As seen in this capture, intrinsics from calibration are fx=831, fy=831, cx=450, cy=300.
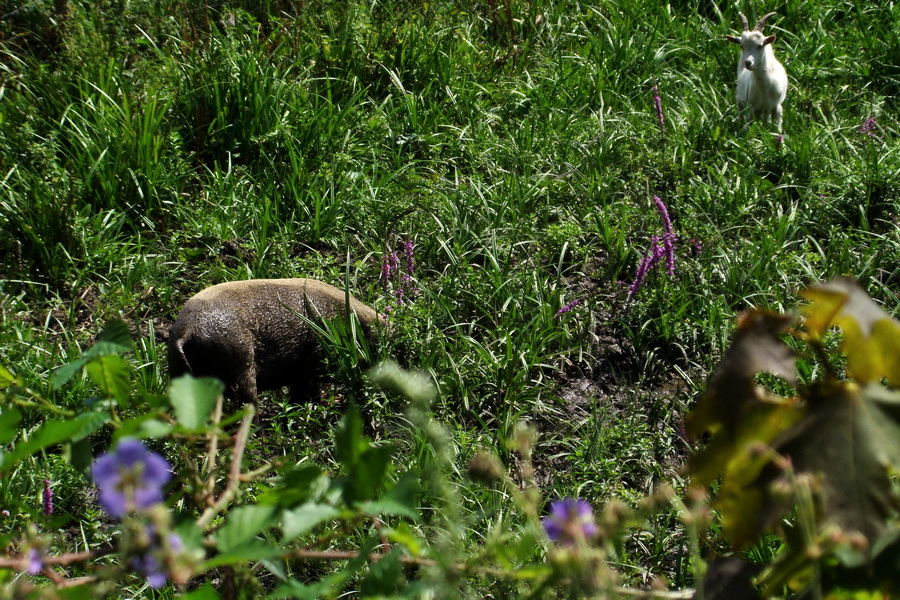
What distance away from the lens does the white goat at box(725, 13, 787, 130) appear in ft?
15.9

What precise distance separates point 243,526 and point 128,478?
208 millimetres

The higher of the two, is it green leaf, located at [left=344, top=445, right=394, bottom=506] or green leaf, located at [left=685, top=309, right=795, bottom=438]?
green leaf, located at [left=685, top=309, right=795, bottom=438]

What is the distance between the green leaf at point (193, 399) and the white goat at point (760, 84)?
14.9 feet

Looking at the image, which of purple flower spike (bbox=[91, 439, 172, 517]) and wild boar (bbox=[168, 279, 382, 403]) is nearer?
purple flower spike (bbox=[91, 439, 172, 517])

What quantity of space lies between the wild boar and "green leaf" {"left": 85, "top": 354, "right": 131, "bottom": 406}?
80.4 inches

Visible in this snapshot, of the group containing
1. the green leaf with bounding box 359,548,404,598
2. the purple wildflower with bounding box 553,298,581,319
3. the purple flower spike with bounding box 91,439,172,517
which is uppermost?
the purple flower spike with bounding box 91,439,172,517

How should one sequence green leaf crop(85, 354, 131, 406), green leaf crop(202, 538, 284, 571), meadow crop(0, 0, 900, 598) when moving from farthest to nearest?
meadow crop(0, 0, 900, 598)
green leaf crop(85, 354, 131, 406)
green leaf crop(202, 538, 284, 571)

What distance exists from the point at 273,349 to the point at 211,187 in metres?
1.51

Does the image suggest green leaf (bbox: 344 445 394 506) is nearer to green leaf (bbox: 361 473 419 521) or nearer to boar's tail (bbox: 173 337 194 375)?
green leaf (bbox: 361 473 419 521)

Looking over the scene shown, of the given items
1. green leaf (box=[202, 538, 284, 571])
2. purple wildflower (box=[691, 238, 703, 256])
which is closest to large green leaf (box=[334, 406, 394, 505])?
green leaf (box=[202, 538, 284, 571])

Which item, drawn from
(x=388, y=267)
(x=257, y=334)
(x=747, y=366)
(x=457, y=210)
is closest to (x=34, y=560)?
(x=747, y=366)

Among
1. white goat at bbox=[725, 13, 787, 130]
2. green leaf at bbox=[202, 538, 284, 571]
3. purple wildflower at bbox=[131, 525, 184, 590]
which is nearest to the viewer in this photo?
purple wildflower at bbox=[131, 525, 184, 590]

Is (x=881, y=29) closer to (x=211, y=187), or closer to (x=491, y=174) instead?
(x=491, y=174)

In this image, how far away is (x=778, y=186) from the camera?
4461 mm
